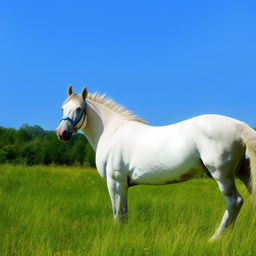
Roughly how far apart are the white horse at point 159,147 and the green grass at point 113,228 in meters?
0.43

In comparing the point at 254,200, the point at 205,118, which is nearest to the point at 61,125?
the point at 205,118

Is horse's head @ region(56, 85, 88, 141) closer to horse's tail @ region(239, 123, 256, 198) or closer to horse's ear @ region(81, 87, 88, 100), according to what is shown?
horse's ear @ region(81, 87, 88, 100)

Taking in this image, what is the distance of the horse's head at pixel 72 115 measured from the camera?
16.4 feet

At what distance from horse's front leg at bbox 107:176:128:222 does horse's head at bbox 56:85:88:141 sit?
0.97 m

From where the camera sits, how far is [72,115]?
5.02 meters

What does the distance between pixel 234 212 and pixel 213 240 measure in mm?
487

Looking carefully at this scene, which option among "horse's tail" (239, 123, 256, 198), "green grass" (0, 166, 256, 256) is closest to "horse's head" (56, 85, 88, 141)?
"green grass" (0, 166, 256, 256)

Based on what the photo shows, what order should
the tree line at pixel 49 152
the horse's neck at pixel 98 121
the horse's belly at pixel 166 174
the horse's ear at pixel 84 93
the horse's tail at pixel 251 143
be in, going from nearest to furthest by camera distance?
the horse's tail at pixel 251 143, the horse's belly at pixel 166 174, the horse's ear at pixel 84 93, the horse's neck at pixel 98 121, the tree line at pixel 49 152

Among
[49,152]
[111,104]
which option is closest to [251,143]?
[111,104]

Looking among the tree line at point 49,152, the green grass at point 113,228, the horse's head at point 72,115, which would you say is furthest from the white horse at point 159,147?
the tree line at point 49,152

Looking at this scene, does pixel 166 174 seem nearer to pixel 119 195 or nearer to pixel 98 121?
pixel 119 195

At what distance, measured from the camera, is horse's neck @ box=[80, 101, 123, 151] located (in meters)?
5.32

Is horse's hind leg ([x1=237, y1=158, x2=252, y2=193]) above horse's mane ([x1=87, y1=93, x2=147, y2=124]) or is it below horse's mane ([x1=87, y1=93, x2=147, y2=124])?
below

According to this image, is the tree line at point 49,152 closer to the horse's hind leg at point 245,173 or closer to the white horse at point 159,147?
the white horse at point 159,147
